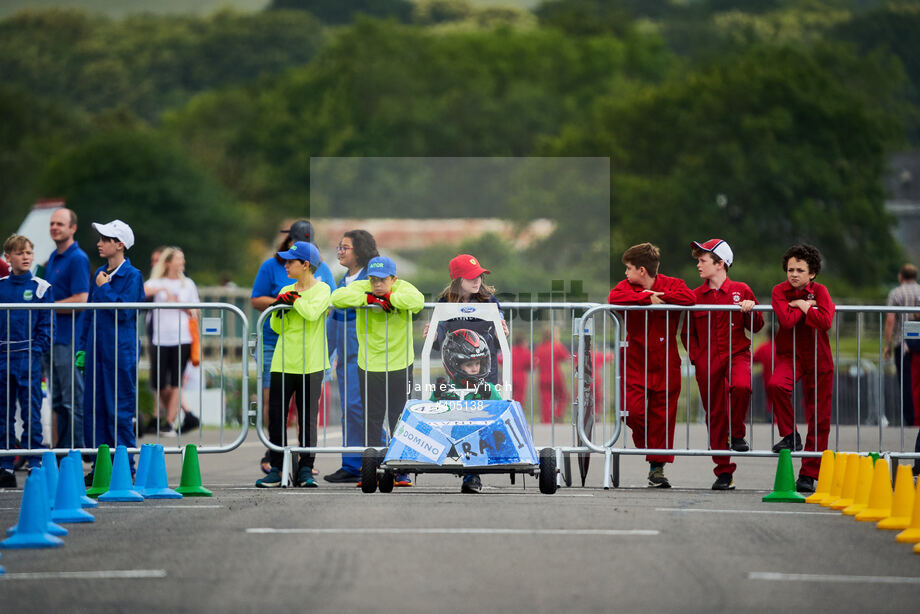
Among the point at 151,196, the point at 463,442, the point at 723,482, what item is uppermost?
the point at 151,196

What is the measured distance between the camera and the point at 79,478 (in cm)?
1026

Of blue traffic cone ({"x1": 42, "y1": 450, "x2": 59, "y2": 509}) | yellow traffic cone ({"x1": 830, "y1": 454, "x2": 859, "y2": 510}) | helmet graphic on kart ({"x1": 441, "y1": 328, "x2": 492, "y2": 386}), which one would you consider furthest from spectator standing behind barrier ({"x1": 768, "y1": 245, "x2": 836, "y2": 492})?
blue traffic cone ({"x1": 42, "y1": 450, "x2": 59, "y2": 509})

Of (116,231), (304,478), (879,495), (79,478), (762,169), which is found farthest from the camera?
(762,169)

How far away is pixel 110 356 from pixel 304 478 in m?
1.85

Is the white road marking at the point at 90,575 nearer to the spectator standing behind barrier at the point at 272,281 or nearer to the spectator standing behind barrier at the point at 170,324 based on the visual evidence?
the spectator standing behind barrier at the point at 272,281

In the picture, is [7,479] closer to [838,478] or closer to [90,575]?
[90,575]

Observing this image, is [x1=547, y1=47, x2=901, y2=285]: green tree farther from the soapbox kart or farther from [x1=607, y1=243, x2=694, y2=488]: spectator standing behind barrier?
the soapbox kart

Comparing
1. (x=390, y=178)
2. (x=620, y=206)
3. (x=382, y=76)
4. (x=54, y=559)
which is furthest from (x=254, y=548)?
(x=382, y=76)

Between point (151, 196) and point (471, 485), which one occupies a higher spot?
point (151, 196)

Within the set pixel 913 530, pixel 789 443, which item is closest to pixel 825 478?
pixel 789 443

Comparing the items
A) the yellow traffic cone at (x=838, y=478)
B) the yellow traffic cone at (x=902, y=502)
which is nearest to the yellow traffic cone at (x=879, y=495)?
the yellow traffic cone at (x=902, y=502)

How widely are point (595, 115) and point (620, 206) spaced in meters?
12.9

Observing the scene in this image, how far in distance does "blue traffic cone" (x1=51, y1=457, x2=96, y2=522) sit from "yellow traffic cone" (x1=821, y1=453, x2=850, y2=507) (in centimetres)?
491

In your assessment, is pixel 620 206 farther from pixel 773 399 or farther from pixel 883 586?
pixel 883 586
